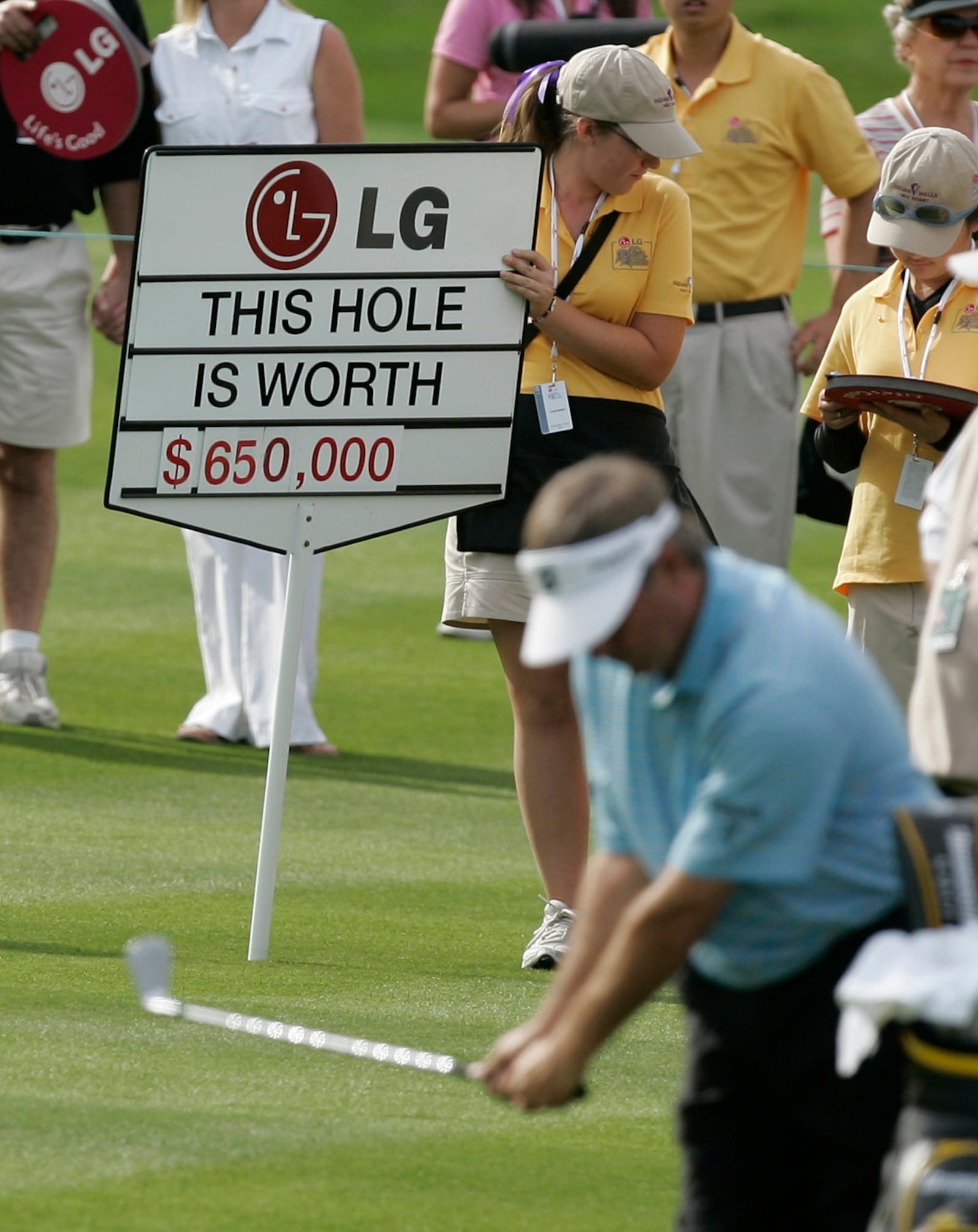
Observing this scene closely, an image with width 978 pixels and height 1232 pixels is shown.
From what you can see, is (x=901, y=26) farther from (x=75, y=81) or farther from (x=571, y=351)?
(x=75, y=81)

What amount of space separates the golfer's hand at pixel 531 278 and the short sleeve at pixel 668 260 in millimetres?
274

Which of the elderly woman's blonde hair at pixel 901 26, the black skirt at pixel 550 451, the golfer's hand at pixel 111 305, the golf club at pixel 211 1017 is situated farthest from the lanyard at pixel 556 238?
the golfer's hand at pixel 111 305

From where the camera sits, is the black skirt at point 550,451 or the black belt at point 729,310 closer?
the black skirt at point 550,451

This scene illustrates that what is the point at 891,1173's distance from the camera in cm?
334

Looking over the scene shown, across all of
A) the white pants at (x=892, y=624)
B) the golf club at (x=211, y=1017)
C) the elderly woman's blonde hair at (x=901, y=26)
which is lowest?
the golf club at (x=211, y=1017)

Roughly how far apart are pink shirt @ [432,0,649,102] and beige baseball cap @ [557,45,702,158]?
331cm

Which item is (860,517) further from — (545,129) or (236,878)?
(236,878)

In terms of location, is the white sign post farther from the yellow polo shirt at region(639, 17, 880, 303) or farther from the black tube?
the black tube

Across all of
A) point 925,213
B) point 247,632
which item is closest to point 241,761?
point 247,632

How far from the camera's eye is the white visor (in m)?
3.23

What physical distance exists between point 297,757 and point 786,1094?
18.2ft

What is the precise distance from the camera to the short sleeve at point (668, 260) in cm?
618

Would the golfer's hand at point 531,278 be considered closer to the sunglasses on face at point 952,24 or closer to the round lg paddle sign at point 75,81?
the sunglasses on face at point 952,24

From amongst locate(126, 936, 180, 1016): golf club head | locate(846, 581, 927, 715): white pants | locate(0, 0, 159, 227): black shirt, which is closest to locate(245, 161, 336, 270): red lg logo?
locate(846, 581, 927, 715): white pants
